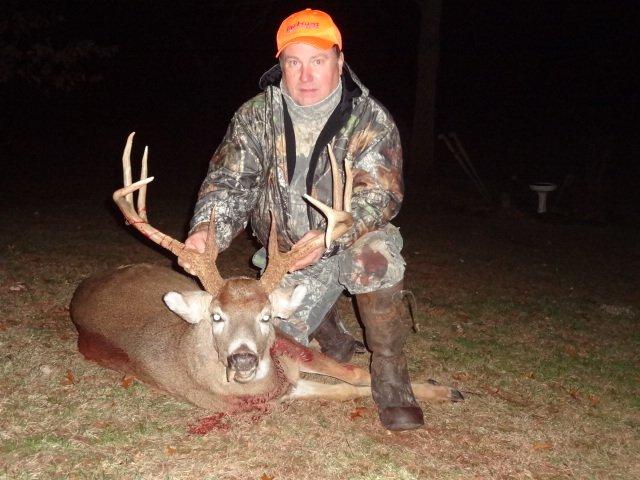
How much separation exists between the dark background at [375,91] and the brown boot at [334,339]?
7.46 meters

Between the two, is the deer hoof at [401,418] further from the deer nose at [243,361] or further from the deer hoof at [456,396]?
the deer nose at [243,361]

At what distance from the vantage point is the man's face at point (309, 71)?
4.25 m

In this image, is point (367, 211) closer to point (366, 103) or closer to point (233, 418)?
point (366, 103)

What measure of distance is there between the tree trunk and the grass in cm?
798

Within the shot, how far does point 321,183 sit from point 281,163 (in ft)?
1.00

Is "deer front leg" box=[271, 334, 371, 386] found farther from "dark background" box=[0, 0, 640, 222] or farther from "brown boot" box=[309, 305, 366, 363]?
"dark background" box=[0, 0, 640, 222]

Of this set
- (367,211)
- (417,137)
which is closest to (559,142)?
(417,137)

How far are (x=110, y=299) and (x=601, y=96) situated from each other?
86.9 feet

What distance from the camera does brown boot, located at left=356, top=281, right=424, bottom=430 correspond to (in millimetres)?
4062

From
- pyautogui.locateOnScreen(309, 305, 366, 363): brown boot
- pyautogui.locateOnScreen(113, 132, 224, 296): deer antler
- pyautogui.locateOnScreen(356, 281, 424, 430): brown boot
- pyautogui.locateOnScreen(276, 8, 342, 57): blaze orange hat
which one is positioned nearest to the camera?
pyautogui.locateOnScreen(113, 132, 224, 296): deer antler

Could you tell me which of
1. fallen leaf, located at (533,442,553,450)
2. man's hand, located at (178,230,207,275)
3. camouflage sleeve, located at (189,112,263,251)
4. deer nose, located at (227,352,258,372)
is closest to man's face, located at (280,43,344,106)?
camouflage sleeve, located at (189,112,263,251)

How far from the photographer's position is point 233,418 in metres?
3.94

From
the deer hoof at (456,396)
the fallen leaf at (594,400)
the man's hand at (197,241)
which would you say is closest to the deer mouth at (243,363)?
the man's hand at (197,241)

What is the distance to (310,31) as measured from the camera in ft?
13.7
